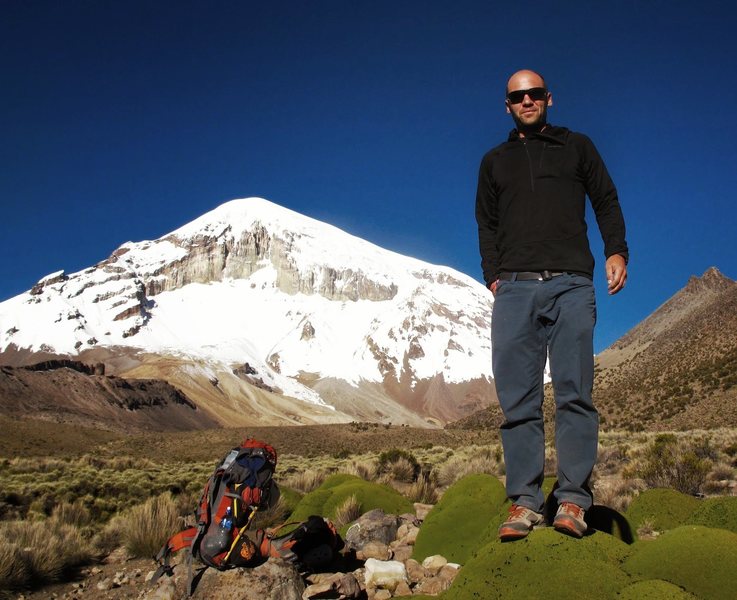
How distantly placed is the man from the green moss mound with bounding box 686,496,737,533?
63.9 inches

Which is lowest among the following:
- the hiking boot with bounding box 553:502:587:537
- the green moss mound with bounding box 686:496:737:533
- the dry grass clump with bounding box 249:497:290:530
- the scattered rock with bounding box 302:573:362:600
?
the dry grass clump with bounding box 249:497:290:530

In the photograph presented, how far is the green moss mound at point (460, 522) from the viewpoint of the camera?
5.18 metres

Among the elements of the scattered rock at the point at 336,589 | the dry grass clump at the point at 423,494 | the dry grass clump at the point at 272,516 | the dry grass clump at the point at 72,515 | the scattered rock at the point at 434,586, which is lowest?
the dry grass clump at the point at 72,515

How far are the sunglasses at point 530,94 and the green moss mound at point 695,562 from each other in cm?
272

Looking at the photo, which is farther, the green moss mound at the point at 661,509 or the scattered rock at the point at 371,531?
the scattered rock at the point at 371,531

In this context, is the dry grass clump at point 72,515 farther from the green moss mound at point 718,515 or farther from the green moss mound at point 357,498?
the green moss mound at point 718,515

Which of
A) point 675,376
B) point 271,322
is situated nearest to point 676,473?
point 675,376

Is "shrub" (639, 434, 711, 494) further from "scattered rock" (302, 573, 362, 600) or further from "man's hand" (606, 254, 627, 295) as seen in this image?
"man's hand" (606, 254, 627, 295)

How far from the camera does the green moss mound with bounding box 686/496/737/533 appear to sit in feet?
13.5

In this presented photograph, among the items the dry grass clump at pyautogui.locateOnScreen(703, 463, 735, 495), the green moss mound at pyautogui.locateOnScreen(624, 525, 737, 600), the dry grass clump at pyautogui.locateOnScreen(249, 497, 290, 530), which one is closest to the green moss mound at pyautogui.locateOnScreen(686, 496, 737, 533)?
the green moss mound at pyautogui.locateOnScreen(624, 525, 737, 600)

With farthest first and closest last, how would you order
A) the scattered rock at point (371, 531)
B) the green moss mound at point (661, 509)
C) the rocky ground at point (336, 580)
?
1. the scattered rock at point (371, 531)
2. the green moss mound at point (661, 509)
3. the rocky ground at point (336, 580)

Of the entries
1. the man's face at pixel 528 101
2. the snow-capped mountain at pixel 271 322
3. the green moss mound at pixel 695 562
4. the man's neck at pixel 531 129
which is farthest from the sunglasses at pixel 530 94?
the snow-capped mountain at pixel 271 322

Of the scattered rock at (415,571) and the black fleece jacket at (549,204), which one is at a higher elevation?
the black fleece jacket at (549,204)

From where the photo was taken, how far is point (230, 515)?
15.6 feet
